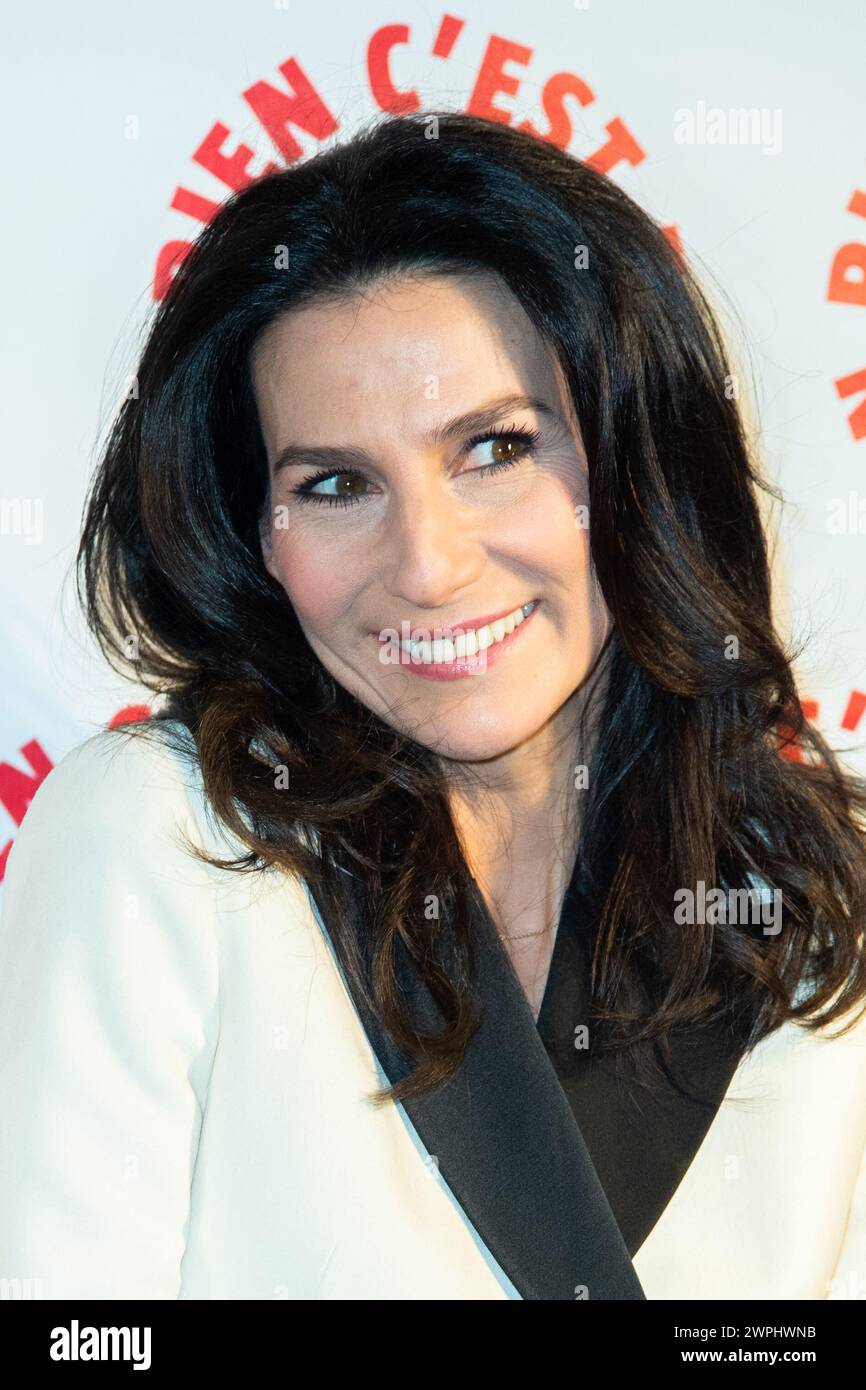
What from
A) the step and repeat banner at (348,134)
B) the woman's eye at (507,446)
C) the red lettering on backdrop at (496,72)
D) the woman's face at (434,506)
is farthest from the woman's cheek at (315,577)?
the red lettering on backdrop at (496,72)

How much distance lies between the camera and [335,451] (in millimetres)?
1347

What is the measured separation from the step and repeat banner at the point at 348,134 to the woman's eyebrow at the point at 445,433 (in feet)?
1.37

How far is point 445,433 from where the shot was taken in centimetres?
132

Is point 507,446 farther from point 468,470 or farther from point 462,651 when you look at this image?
point 462,651

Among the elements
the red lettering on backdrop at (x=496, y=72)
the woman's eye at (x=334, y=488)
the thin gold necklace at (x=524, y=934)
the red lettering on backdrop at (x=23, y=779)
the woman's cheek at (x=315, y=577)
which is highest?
the red lettering on backdrop at (x=496, y=72)

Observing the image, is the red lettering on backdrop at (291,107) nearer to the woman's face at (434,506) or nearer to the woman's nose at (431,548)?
the woman's face at (434,506)

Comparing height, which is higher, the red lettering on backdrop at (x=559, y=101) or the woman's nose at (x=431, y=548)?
the red lettering on backdrop at (x=559, y=101)

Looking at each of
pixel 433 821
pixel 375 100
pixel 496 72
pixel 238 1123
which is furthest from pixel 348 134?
pixel 238 1123

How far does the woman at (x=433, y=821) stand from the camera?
1313mm

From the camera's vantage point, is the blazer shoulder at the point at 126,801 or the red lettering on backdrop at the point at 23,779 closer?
the blazer shoulder at the point at 126,801

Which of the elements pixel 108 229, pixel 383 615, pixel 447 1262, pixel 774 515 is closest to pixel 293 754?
pixel 383 615

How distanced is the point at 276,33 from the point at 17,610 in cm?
67

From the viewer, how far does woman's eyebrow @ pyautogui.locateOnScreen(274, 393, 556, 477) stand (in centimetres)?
132

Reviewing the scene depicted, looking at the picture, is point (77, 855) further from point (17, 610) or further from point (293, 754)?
point (17, 610)
